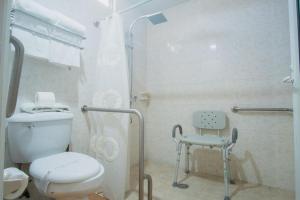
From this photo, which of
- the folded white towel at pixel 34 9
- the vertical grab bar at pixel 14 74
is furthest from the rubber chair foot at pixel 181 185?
the folded white towel at pixel 34 9

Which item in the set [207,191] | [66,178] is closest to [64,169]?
[66,178]

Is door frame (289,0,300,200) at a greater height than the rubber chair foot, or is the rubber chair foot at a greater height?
door frame (289,0,300,200)

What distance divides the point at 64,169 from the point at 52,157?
0.25 meters

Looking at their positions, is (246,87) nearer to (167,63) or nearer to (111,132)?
(167,63)

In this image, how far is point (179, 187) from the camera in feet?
5.44

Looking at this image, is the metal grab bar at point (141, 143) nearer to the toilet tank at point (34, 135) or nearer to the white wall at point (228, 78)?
the toilet tank at point (34, 135)

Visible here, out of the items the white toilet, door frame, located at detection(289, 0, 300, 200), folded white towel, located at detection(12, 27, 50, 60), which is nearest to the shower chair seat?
door frame, located at detection(289, 0, 300, 200)

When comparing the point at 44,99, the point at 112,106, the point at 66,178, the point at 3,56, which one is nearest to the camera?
the point at 3,56

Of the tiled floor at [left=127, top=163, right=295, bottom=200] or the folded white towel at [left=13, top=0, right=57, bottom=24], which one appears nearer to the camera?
the folded white towel at [left=13, top=0, right=57, bottom=24]

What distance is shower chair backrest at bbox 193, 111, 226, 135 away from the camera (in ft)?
6.10

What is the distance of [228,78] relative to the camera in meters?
1.91

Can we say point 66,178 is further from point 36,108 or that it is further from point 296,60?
point 296,60

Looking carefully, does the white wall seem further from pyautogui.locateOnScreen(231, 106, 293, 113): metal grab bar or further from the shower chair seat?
the shower chair seat

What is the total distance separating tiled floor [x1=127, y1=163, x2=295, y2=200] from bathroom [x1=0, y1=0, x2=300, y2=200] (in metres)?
0.01
